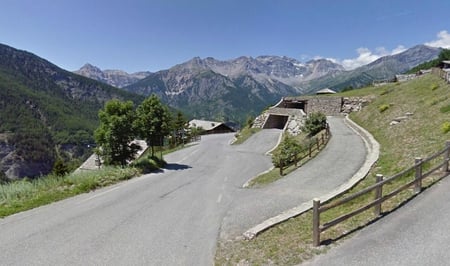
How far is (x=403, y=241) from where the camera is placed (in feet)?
23.8

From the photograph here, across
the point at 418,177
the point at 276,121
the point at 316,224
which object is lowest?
the point at 316,224

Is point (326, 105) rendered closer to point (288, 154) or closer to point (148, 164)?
point (288, 154)

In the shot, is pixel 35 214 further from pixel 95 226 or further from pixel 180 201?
pixel 180 201

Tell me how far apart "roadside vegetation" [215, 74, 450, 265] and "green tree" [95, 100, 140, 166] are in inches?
660

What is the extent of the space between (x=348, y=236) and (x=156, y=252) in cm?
494

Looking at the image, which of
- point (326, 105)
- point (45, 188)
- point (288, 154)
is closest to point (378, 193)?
point (288, 154)

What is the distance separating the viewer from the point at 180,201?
45.5ft

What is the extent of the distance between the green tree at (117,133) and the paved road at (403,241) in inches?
752

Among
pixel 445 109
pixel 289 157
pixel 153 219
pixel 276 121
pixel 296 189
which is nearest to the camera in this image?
pixel 153 219

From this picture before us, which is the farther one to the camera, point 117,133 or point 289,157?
point 117,133

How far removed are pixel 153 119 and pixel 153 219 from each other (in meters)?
15.9

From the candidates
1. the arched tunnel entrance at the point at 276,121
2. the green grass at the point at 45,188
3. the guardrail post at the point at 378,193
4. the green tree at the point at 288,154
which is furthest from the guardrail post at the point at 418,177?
the arched tunnel entrance at the point at 276,121

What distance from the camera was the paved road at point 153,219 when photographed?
8148 millimetres

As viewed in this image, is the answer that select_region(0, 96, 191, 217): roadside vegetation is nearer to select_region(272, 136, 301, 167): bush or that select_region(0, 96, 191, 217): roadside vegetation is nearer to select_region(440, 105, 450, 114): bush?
select_region(272, 136, 301, 167): bush
